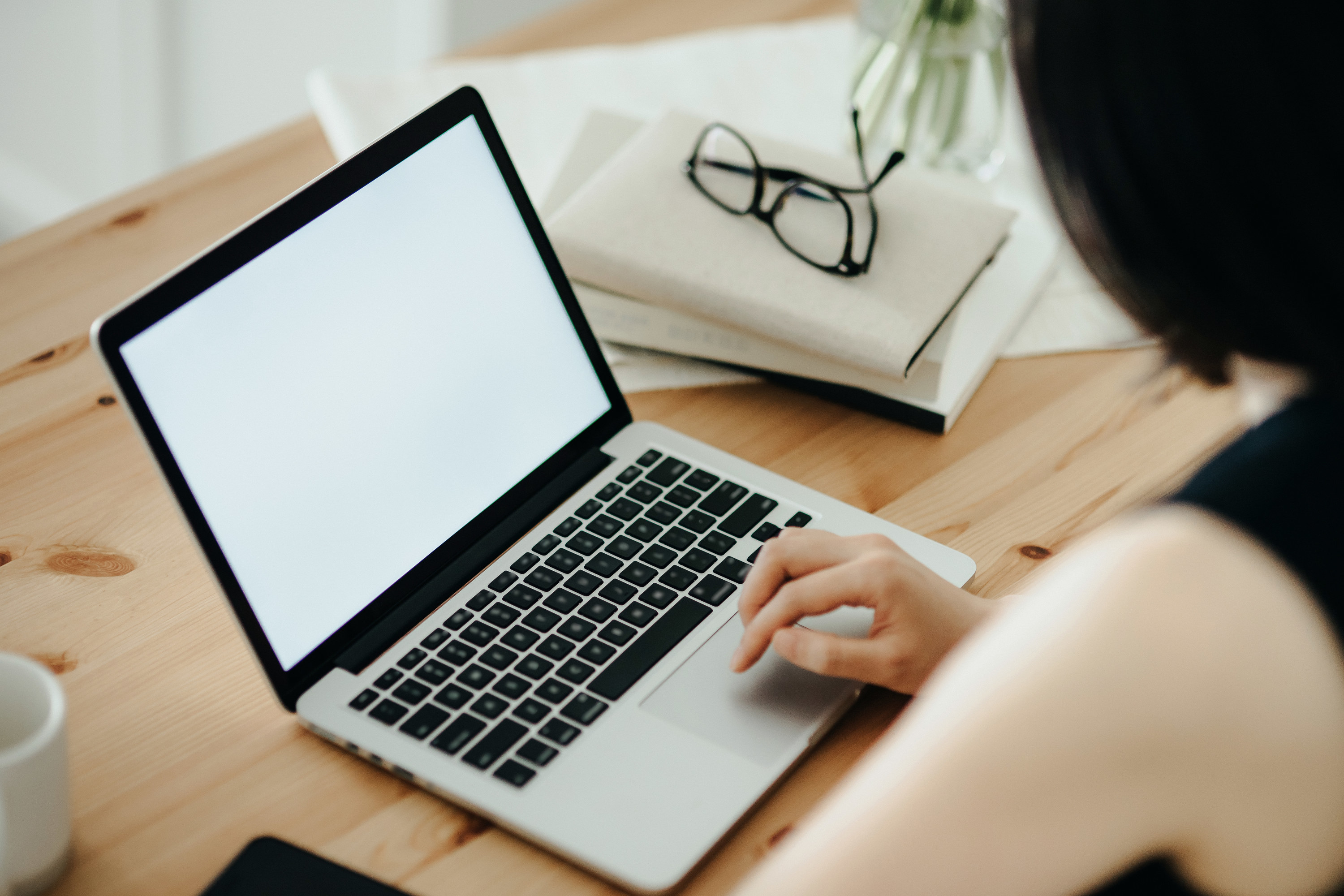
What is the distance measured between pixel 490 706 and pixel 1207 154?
42cm

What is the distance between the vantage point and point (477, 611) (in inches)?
26.7

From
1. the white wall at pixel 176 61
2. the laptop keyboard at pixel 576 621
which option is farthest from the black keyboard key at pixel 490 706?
the white wall at pixel 176 61

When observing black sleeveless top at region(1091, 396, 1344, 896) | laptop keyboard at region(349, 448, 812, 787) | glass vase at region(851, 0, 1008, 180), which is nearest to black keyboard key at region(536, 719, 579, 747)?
laptop keyboard at region(349, 448, 812, 787)

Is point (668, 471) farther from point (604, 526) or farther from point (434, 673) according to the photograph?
point (434, 673)

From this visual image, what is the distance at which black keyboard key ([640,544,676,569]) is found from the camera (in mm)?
722

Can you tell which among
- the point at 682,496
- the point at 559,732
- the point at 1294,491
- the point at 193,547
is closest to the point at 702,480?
the point at 682,496

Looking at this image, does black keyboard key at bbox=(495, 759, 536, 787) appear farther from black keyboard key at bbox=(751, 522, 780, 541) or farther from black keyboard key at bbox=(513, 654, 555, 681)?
black keyboard key at bbox=(751, 522, 780, 541)

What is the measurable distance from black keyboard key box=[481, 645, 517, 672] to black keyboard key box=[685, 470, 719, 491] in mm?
182

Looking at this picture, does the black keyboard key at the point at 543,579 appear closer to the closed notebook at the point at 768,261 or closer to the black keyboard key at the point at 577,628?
the black keyboard key at the point at 577,628

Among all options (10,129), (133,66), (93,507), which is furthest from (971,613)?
(10,129)

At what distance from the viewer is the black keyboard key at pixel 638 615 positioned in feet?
2.24

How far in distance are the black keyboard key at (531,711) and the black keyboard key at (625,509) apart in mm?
157

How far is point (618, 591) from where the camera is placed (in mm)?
698

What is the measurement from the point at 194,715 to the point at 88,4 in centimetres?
190
